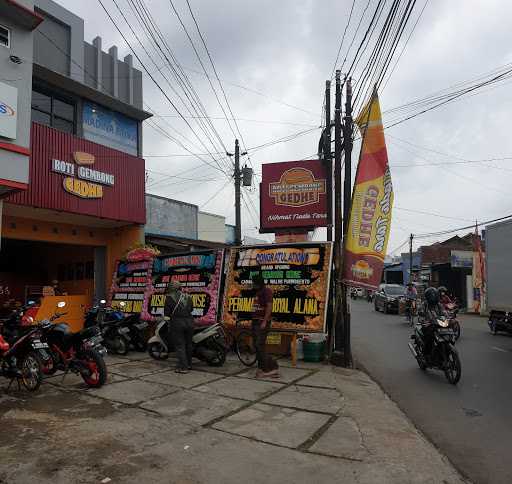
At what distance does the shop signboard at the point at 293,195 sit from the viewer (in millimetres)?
16578

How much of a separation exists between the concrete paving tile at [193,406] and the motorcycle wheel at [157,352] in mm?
3017

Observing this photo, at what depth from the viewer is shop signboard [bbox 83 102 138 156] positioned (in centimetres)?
1544

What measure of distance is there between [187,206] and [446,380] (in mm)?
20566

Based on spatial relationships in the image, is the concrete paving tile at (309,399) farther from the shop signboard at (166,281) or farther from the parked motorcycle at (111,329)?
the parked motorcycle at (111,329)

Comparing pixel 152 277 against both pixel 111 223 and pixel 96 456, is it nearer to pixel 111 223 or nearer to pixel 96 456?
pixel 111 223

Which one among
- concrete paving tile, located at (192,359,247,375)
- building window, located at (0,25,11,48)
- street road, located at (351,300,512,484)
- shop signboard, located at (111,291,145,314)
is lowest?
street road, located at (351,300,512,484)

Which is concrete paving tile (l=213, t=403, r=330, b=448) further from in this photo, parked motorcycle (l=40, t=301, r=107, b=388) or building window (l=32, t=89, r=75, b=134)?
building window (l=32, t=89, r=75, b=134)

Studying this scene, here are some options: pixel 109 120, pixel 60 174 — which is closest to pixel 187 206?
pixel 109 120

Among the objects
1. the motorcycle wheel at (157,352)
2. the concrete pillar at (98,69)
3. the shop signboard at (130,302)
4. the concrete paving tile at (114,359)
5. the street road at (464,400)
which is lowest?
the street road at (464,400)

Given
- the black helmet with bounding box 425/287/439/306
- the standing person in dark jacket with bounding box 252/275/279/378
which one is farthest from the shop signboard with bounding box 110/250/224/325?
the black helmet with bounding box 425/287/439/306

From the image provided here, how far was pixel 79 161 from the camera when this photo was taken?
1375 centimetres

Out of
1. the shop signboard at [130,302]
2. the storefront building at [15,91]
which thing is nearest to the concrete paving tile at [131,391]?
the shop signboard at [130,302]

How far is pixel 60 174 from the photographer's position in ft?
43.1

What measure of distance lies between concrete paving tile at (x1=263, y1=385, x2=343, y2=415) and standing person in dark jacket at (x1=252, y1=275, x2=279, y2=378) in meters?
0.85
